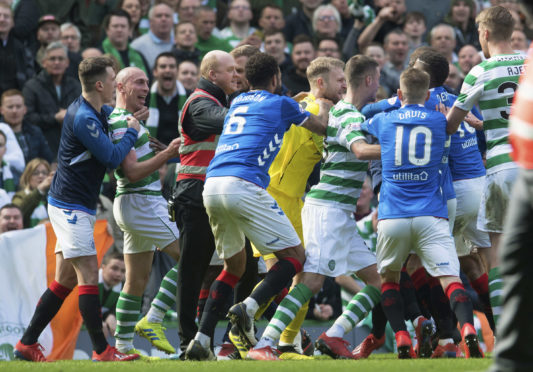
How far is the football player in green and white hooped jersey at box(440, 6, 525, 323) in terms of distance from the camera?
279 inches

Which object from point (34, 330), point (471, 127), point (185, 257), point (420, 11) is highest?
point (420, 11)

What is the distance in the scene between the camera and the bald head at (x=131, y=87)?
838cm

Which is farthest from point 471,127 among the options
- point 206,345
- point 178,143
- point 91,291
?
point 91,291

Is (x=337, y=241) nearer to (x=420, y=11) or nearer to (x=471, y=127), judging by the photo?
(x=471, y=127)

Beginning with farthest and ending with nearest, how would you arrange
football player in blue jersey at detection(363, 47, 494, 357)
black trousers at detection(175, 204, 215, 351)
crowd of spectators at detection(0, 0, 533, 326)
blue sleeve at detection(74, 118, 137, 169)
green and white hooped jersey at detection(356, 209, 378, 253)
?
crowd of spectators at detection(0, 0, 533, 326), green and white hooped jersey at detection(356, 209, 378, 253), football player in blue jersey at detection(363, 47, 494, 357), blue sleeve at detection(74, 118, 137, 169), black trousers at detection(175, 204, 215, 351)

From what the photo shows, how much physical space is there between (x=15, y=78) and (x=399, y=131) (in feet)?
26.1

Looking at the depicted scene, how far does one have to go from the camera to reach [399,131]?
275 inches

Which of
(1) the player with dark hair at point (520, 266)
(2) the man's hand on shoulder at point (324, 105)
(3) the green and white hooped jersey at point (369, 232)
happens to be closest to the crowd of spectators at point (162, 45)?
(3) the green and white hooped jersey at point (369, 232)

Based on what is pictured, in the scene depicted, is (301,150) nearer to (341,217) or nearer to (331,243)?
(341,217)

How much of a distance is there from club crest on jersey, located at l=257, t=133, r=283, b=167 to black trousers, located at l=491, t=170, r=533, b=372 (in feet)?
11.3

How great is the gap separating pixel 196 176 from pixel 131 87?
1333mm

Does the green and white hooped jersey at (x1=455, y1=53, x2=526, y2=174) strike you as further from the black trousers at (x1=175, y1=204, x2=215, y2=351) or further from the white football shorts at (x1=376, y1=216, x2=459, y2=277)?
the black trousers at (x1=175, y1=204, x2=215, y2=351)

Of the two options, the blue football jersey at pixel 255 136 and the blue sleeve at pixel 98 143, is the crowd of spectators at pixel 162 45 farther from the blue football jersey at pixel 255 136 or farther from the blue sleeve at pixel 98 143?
the blue football jersey at pixel 255 136

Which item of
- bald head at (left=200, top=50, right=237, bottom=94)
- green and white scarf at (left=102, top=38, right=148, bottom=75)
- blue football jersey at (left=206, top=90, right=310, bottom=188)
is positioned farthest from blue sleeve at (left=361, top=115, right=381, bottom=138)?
green and white scarf at (left=102, top=38, right=148, bottom=75)
